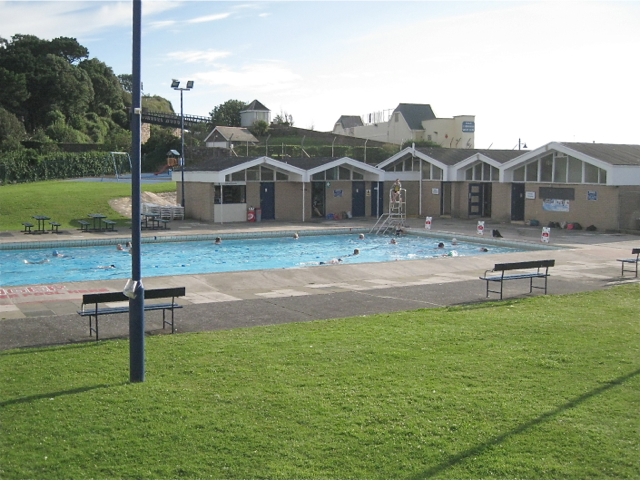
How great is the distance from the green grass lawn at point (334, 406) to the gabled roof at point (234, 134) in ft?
197

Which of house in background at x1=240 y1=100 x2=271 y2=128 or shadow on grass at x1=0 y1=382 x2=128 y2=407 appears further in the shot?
house in background at x1=240 y1=100 x2=271 y2=128

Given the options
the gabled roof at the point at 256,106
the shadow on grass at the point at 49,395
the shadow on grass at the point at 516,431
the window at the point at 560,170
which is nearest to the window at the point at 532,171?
the window at the point at 560,170

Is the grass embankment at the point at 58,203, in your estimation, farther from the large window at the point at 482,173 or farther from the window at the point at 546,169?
the window at the point at 546,169

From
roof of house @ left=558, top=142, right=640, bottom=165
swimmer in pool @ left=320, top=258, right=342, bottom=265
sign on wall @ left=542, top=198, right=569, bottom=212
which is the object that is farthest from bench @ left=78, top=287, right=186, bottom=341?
sign on wall @ left=542, top=198, right=569, bottom=212

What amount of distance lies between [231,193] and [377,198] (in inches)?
374

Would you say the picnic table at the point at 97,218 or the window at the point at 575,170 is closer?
the picnic table at the point at 97,218

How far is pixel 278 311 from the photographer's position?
13.8 meters

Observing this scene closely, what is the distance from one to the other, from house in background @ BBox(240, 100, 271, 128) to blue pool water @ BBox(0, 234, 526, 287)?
182 feet

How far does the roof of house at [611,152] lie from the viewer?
105 feet

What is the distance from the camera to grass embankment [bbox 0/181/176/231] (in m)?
33.7

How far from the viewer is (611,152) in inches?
1341

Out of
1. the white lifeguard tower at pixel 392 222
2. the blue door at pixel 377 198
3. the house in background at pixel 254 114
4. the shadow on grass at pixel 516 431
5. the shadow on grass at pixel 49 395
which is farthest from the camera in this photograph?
the house in background at pixel 254 114

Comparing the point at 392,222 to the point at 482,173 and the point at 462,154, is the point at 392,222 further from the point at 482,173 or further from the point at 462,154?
the point at 462,154

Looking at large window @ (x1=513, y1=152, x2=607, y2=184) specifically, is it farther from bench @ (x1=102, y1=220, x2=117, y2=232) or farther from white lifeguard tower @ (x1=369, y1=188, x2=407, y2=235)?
bench @ (x1=102, y1=220, x2=117, y2=232)
